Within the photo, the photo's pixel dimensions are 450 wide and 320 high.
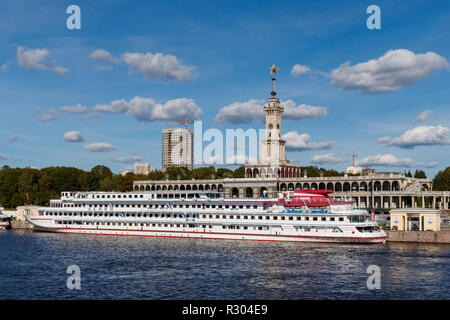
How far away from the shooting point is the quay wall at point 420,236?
72875mm

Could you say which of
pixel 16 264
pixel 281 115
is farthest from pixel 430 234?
pixel 281 115

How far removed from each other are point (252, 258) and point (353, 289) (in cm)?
1758

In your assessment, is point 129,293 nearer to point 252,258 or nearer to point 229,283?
point 229,283

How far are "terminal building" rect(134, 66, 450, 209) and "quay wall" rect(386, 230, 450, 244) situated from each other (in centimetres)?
6274

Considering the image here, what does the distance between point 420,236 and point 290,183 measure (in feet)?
298

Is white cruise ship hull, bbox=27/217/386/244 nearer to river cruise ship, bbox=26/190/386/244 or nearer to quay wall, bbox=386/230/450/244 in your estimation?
river cruise ship, bbox=26/190/386/244

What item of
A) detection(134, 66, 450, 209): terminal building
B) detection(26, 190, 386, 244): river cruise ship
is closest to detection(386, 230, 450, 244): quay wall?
detection(26, 190, 386, 244): river cruise ship

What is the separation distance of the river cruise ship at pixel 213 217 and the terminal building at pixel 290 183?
67588mm

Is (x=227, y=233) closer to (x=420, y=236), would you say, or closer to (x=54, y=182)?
(x=420, y=236)

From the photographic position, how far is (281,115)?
17488 cm

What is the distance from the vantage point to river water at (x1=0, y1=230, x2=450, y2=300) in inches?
1570
